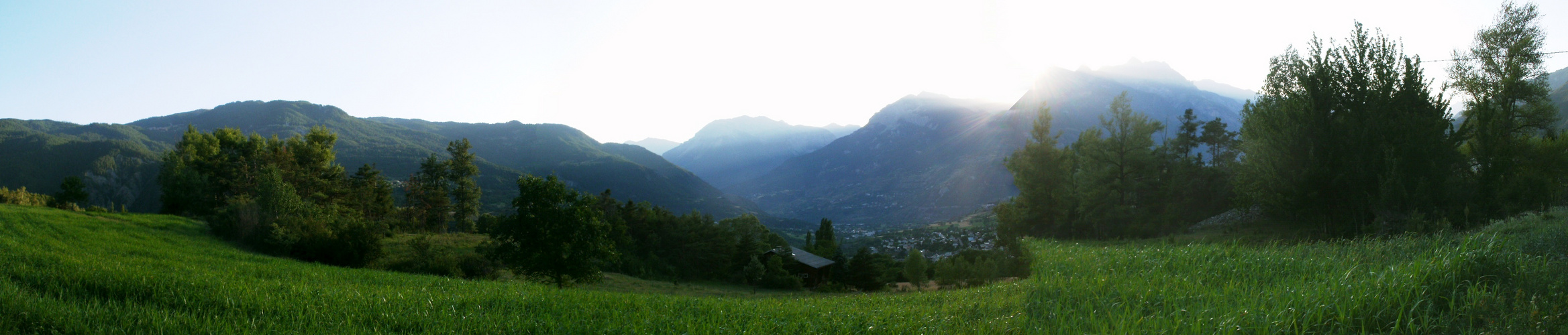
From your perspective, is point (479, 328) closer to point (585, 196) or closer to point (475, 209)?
point (585, 196)

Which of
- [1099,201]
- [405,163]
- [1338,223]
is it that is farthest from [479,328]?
[405,163]

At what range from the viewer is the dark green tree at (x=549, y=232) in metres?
19.1

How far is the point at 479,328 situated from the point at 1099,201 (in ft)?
87.6

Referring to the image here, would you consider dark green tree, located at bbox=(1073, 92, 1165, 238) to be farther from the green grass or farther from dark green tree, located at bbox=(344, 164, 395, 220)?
dark green tree, located at bbox=(344, 164, 395, 220)

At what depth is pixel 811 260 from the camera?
56.0 m

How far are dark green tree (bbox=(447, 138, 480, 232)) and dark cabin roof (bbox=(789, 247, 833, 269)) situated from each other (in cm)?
2958

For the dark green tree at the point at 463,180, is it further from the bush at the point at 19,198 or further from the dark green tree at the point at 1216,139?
the dark green tree at the point at 1216,139

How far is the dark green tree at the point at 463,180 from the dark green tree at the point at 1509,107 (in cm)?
5687

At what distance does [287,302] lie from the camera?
5.93 metres

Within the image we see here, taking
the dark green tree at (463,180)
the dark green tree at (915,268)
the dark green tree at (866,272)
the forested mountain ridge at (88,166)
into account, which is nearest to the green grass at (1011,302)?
the dark green tree at (915,268)

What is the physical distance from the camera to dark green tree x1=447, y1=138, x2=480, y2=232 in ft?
165

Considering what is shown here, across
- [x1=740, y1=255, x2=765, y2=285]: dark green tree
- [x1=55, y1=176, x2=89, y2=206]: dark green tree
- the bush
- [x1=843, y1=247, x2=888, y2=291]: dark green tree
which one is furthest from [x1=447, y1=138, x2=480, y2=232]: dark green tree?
[x1=843, y1=247, x2=888, y2=291]: dark green tree

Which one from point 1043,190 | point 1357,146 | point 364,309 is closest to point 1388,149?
point 1357,146

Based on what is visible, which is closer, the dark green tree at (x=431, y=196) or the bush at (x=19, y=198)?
the bush at (x=19, y=198)
